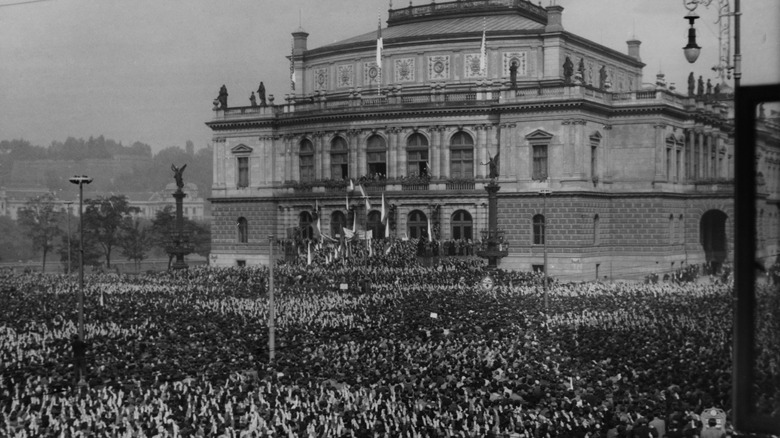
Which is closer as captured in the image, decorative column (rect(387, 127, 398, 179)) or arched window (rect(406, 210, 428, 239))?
arched window (rect(406, 210, 428, 239))

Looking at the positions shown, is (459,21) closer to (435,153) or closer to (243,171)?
(435,153)

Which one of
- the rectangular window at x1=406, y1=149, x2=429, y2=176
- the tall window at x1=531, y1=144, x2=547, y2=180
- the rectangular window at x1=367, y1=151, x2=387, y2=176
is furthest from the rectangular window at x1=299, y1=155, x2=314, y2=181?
the tall window at x1=531, y1=144, x2=547, y2=180

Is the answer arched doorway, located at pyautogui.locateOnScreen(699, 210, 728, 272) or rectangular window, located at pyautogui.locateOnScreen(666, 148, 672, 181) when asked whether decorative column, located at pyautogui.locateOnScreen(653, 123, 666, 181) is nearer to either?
rectangular window, located at pyautogui.locateOnScreen(666, 148, 672, 181)

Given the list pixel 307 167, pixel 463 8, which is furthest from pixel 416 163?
pixel 463 8

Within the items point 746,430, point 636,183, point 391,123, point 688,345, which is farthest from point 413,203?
point 746,430

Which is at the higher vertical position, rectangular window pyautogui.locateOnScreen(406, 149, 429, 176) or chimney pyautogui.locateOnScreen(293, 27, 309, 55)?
chimney pyautogui.locateOnScreen(293, 27, 309, 55)

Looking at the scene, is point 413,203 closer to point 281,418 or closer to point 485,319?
point 485,319
